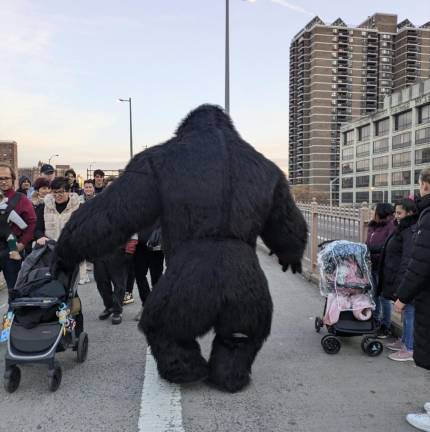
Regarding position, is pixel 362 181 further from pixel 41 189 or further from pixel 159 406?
pixel 159 406

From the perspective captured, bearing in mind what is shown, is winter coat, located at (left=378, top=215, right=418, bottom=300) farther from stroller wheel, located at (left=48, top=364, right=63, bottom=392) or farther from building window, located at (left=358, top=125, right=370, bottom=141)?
building window, located at (left=358, top=125, right=370, bottom=141)

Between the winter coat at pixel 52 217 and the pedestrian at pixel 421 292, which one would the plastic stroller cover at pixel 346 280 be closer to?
the pedestrian at pixel 421 292

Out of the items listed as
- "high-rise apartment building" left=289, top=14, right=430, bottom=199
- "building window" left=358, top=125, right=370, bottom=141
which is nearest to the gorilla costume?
"building window" left=358, top=125, right=370, bottom=141

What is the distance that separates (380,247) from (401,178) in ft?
263

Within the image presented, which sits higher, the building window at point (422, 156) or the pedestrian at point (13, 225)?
the building window at point (422, 156)

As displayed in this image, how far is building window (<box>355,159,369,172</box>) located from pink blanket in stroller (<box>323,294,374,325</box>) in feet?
304

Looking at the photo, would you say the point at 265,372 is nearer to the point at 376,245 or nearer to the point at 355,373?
the point at 355,373

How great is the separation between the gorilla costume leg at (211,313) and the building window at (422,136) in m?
75.6

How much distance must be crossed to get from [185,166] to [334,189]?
122981mm

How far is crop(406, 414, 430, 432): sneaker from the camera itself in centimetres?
289

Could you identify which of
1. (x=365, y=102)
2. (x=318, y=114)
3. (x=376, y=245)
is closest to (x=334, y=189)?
(x=318, y=114)

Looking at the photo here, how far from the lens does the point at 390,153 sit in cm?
8194

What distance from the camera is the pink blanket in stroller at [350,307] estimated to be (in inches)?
173

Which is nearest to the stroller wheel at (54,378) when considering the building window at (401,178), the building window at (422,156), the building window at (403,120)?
the building window at (422,156)
